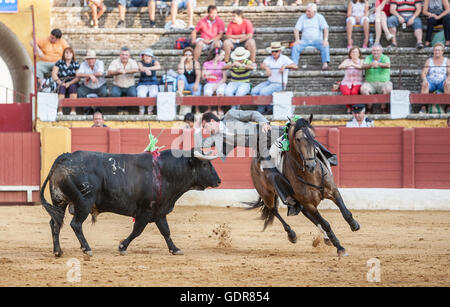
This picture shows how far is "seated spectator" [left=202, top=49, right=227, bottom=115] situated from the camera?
12312mm

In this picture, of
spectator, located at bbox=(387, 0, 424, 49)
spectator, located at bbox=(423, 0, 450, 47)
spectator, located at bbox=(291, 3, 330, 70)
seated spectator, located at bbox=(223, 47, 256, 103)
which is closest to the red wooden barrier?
seated spectator, located at bbox=(223, 47, 256, 103)

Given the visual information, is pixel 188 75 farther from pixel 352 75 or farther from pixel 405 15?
pixel 405 15

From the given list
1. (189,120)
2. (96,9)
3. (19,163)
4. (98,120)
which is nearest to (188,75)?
(189,120)

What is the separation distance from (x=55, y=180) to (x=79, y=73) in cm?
627

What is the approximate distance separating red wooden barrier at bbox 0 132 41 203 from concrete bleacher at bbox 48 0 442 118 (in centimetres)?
263

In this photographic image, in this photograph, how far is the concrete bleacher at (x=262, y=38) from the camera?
1313cm

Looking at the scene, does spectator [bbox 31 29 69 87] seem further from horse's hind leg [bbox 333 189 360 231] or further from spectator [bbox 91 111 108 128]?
horse's hind leg [bbox 333 189 360 231]

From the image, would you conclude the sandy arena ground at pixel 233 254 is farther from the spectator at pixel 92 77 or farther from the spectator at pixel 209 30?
the spectator at pixel 209 30

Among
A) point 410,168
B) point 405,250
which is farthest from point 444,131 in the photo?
point 405,250

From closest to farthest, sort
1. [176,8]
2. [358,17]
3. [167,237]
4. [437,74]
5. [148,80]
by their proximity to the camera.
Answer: [167,237], [437,74], [148,80], [358,17], [176,8]

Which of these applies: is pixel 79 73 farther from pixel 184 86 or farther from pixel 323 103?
pixel 323 103

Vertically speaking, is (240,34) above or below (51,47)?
above

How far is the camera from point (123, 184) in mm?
6691

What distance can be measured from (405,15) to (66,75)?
20.9 ft
